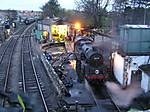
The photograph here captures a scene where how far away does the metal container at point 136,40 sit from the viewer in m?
19.9

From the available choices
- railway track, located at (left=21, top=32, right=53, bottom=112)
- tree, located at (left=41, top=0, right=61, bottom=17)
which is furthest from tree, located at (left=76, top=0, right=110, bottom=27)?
tree, located at (left=41, top=0, right=61, bottom=17)

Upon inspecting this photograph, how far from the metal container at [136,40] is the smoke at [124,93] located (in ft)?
8.02

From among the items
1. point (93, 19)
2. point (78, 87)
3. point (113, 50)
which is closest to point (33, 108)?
point (78, 87)

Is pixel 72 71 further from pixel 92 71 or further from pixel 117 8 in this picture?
pixel 117 8

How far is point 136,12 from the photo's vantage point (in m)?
36.0

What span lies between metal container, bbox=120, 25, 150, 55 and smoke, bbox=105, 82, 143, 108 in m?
2.44

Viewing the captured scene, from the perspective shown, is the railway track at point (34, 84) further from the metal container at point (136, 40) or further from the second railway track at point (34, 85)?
the metal container at point (136, 40)

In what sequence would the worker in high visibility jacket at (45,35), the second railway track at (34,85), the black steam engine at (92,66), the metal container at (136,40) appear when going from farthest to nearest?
1. the worker in high visibility jacket at (45,35)
2. the black steam engine at (92,66)
3. the metal container at (136,40)
4. the second railway track at (34,85)

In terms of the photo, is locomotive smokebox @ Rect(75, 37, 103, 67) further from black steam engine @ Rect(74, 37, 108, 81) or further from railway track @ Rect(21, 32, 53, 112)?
railway track @ Rect(21, 32, 53, 112)

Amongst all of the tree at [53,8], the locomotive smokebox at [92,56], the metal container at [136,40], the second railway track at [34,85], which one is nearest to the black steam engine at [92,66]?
the locomotive smokebox at [92,56]

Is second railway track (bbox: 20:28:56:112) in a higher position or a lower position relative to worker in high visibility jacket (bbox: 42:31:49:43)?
lower

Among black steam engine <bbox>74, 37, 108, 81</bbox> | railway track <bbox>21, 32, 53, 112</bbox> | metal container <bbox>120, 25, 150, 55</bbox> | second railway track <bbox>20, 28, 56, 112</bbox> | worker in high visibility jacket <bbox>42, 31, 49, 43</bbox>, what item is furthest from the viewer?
worker in high visibility jacket <bbox>42, 31, 49, 43</bbox>

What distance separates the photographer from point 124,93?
18844mm

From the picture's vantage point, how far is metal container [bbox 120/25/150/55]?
1989 cm
